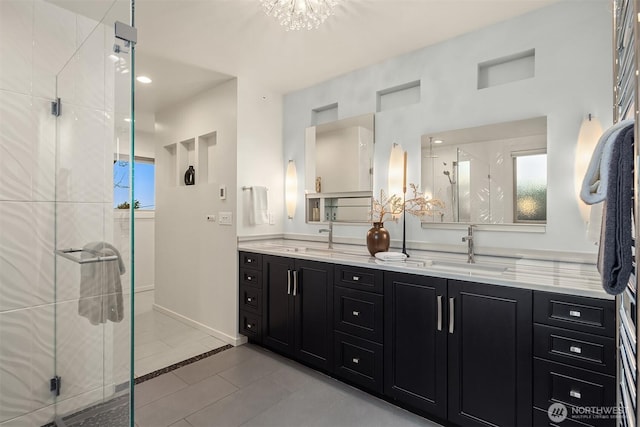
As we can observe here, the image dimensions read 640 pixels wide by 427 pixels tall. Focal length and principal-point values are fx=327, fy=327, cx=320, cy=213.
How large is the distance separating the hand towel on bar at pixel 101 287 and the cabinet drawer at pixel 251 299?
1.53 m

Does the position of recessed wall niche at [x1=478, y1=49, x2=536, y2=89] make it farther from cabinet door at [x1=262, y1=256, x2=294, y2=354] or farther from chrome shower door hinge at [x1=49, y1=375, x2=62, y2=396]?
chrome shower door hinge at [x1=49, y1=375, x2=62, y2=396]

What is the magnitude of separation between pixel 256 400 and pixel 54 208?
1.70 metres

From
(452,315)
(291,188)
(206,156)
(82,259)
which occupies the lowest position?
(452,315)

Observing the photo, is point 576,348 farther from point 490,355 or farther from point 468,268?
point 468,268

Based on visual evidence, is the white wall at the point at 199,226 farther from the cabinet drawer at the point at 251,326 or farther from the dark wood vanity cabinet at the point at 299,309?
the dark wood vanity cabinet at the point at 299,309

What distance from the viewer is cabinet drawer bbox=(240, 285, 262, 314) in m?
3.04

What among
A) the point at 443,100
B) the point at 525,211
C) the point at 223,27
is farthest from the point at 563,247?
the point at 223,27

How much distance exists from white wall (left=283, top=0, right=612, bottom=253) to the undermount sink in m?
0.18

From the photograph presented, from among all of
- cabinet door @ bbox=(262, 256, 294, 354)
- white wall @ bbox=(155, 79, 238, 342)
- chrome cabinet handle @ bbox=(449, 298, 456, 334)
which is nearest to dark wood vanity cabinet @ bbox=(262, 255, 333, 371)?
cabinet door @ bbox=(262, 256, 294, 354)

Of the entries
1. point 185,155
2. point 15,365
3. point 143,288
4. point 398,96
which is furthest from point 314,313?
point 143,288

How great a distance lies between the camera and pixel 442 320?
190 cm

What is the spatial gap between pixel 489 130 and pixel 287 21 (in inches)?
62.1

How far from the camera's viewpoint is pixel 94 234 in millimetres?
1625

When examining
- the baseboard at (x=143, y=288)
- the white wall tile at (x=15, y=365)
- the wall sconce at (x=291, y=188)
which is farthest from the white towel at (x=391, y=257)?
the baseboard at (x=143, y=288)
